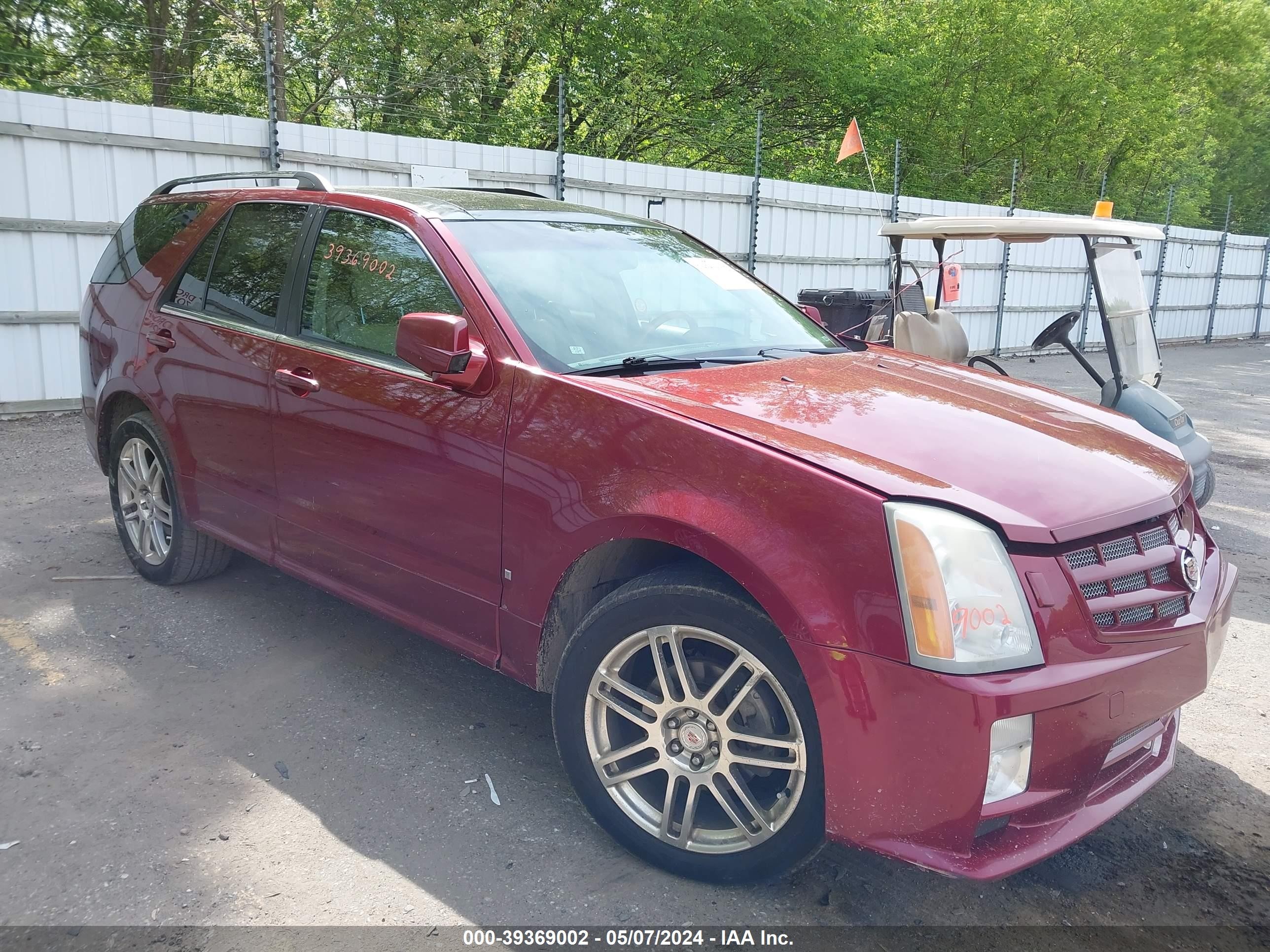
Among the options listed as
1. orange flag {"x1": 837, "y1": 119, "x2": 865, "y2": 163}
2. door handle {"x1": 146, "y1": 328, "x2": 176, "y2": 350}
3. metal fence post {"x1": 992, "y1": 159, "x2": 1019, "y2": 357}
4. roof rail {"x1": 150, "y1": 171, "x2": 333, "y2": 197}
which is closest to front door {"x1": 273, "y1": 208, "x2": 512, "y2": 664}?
roof rail {"x1": 150, "y1": 171, "x2": 333, "y2": 197}

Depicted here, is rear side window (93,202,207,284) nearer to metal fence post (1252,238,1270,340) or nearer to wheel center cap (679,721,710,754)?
wheel center cap (679,721,710,754)

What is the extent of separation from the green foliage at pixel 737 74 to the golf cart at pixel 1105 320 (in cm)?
966

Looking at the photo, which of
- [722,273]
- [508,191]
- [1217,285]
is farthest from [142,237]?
[1217,285]

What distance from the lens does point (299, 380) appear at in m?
3.54

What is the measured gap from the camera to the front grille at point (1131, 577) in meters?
2.34

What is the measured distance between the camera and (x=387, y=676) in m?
3.85

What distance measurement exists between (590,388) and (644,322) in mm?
688

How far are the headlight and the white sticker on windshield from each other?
6.15 ft

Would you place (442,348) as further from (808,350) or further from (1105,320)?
(1105,320)

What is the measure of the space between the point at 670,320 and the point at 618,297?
7.9 inches

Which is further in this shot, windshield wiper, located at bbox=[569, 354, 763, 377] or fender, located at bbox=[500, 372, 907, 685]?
windshield wiper, located at bbox=[569, 354, 763, 377]

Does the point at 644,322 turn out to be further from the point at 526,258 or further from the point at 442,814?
the point at 442,814

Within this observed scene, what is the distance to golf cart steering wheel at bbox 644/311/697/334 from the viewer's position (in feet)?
11.2

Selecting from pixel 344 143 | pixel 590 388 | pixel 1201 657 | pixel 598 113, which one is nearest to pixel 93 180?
pixel 344 143
